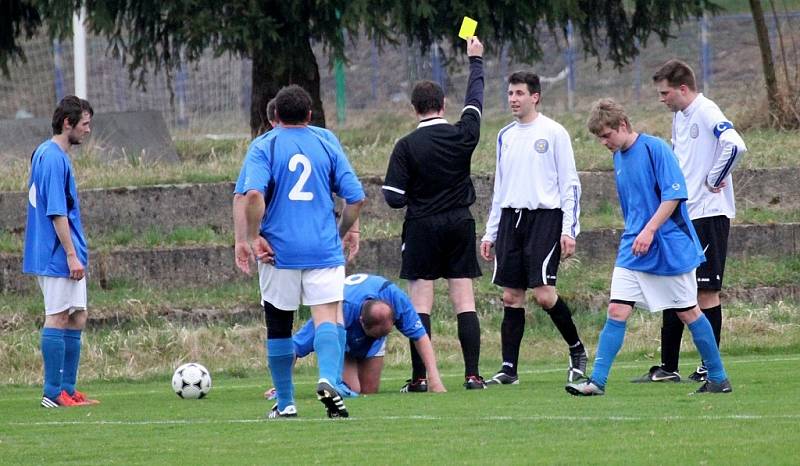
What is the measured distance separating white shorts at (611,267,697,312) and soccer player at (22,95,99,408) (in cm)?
381

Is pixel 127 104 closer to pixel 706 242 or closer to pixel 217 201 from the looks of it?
pixel 217 201

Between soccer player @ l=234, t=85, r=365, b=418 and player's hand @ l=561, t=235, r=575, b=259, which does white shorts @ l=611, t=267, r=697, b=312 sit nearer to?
player's hand @ l=561, t=235, r=575, b=259

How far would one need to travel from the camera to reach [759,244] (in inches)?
752

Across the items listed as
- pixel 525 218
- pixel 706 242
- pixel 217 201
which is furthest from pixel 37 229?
pixel 217 201

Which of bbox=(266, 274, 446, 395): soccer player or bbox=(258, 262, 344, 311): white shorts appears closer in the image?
bbox=(258, 262, 344, 311): white shorts

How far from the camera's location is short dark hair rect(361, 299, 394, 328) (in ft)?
36.0

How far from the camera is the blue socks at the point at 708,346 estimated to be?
33.6ft

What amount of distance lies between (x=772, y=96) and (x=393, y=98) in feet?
58.3

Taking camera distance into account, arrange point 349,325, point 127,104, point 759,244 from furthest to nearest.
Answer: point 127,104, point 759,244, point 349,325

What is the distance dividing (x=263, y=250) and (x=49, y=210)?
2.45m

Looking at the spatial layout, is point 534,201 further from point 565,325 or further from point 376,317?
point 376,317

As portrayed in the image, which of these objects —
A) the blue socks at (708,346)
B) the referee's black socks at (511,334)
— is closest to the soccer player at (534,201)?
the referee's black socks at (511,334)

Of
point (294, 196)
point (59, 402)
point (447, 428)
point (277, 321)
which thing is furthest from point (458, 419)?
point (59, 402)

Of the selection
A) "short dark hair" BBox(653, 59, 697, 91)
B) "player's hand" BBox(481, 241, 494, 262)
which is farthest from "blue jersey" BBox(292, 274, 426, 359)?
"short dark hair" BBox(653, 59, 697, 91)
